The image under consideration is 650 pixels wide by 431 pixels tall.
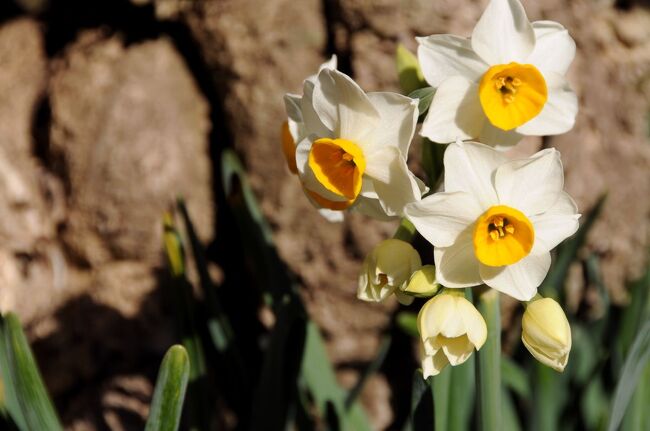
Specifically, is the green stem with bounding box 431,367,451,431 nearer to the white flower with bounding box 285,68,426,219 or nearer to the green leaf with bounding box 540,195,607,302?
the white flower with bounding box 285,68,426,219

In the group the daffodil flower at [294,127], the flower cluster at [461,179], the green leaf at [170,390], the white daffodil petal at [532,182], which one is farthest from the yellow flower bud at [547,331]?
the green leaf at [170,390]

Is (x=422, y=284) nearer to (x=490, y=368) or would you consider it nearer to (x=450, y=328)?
(x=450, y=328)

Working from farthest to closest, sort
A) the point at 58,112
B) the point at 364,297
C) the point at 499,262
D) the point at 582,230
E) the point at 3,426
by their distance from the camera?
1. the point at 58,112
2. the point at 582,230
3. the point at 3,426
4. the point at 364,297
5. the point at 499,262

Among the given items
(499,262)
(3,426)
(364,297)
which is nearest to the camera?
(499,262)

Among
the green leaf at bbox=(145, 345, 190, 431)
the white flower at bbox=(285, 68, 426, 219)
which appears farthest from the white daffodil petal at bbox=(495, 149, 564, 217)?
the green leaf at bbox=(145, 345, 190, 431)

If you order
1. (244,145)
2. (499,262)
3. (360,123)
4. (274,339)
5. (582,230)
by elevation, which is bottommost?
(582,230)

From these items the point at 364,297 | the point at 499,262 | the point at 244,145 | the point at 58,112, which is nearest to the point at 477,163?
the point at 499,262

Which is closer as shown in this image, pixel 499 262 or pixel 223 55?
pixel 499 262

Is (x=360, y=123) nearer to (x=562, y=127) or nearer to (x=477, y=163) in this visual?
(x=477, y=163)
